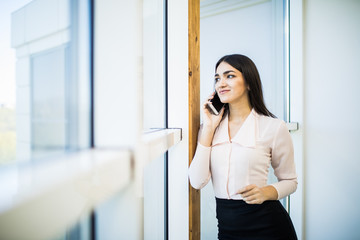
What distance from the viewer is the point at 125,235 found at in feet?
0.95

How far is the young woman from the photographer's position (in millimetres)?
823

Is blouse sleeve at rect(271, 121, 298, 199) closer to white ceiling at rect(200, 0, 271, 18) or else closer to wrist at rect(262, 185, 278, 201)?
wrist at rect(262, 185, 278, 201)

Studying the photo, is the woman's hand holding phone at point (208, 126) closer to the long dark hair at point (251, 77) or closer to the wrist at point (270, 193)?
the long dark hair at point (251, 77)

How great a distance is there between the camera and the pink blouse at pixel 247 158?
2.71 feet

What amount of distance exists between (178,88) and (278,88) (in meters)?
1.27

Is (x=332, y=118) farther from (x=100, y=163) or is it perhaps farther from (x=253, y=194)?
(x=100, y=163)

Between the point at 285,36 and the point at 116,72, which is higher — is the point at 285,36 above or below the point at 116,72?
above

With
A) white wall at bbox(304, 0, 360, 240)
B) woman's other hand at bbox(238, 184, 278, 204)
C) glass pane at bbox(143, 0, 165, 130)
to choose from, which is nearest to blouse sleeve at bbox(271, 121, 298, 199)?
woman's other hand at bbox(238, 184, 278, 204)

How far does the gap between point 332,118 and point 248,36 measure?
1.01 m

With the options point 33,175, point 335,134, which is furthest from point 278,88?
point 33,175

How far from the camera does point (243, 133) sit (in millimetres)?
889

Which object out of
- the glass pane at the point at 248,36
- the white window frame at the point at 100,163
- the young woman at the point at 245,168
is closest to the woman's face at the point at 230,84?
the young woman at the point at 245,168

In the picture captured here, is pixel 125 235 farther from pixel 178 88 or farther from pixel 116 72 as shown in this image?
pixel 178 88

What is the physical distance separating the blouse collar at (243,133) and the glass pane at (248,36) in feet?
1.96
